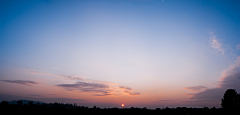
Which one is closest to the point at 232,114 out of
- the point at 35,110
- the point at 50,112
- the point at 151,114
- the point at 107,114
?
the point at 151,114

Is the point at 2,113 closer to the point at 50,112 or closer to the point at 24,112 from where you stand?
the point at 24,112

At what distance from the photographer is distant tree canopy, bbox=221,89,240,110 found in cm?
7749

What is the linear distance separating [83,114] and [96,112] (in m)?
4.93

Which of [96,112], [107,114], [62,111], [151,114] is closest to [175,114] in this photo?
[151,114]

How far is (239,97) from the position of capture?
7744cm

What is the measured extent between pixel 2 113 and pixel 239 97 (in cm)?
11316

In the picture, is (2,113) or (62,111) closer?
(2,113)

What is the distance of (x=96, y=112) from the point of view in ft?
158

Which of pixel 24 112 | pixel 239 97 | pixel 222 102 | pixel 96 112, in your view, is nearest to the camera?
pixel 24 112

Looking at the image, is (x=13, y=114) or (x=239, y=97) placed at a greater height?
(x=239, y=97)

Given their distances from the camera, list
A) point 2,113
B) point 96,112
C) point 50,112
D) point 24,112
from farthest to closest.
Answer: point 96,112 → point 50,112 → point 24,112 → point 2,113

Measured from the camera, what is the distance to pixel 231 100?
79875 millimetres

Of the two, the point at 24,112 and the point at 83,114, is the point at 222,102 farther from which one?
the point at 24,112

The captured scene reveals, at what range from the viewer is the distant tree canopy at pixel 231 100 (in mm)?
77494
